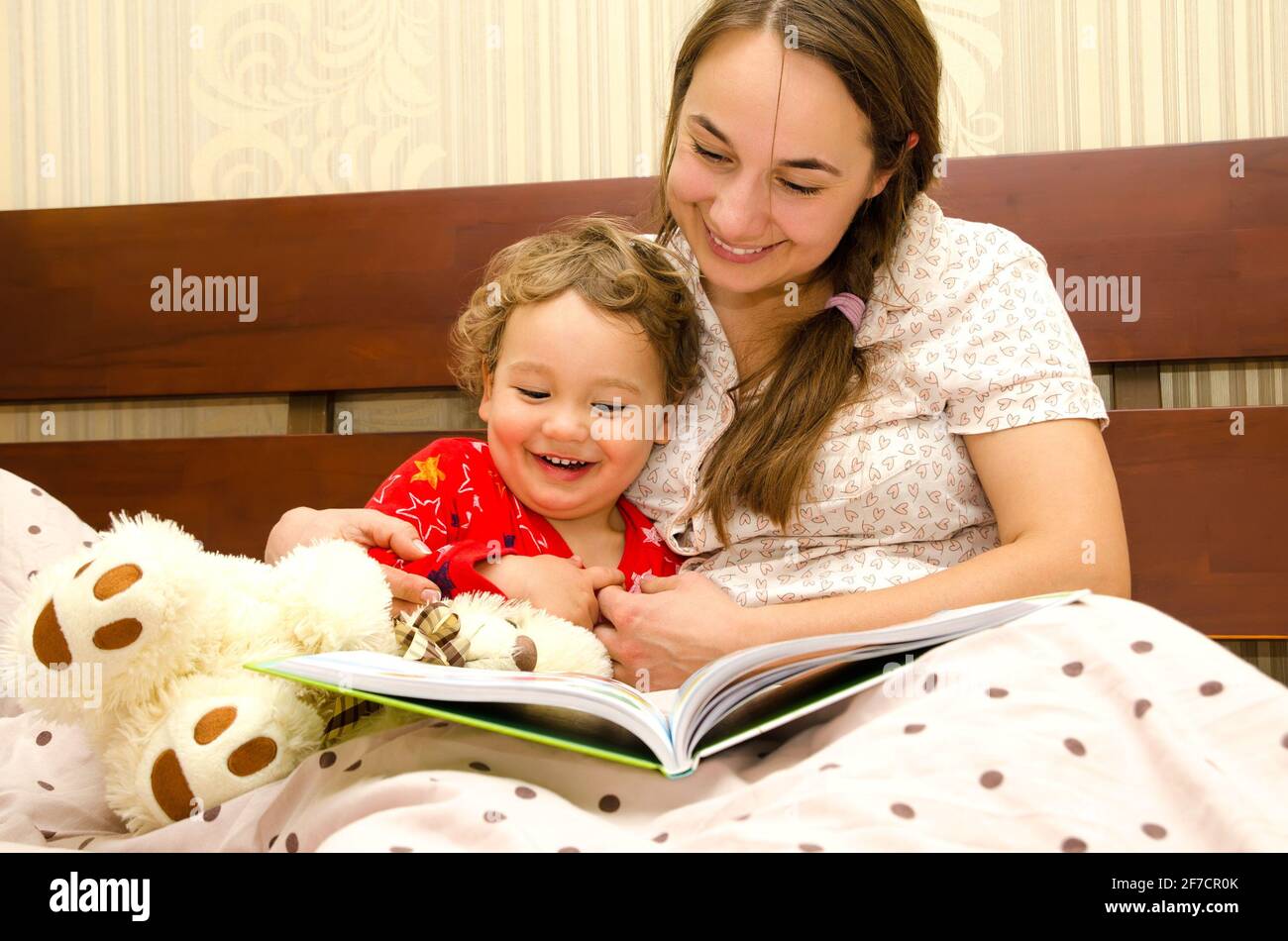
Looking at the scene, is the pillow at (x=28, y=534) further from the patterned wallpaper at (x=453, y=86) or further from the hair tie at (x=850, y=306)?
the hair tie at (x=850, y=306)

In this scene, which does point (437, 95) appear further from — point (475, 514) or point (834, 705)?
point (834, 705)

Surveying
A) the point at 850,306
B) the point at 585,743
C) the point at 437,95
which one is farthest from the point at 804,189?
the point at 437,95

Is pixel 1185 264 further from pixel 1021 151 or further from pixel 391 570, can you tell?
pixel 391 570

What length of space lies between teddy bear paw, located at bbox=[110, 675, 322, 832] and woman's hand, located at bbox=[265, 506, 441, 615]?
198 mm

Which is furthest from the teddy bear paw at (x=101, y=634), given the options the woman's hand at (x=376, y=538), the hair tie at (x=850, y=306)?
the hair tie at (x=850, y=306)

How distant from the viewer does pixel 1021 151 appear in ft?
5.65

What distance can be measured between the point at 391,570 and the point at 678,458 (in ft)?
1.37

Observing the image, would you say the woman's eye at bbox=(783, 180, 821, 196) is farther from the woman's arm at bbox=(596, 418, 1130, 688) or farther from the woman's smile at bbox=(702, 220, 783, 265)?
the woman's arm at bbox=(596, 418, 1130, 688)

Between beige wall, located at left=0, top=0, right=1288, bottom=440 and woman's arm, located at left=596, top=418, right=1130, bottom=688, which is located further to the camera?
beige wall, located at left=0, top=0, right=1288, bottom=440

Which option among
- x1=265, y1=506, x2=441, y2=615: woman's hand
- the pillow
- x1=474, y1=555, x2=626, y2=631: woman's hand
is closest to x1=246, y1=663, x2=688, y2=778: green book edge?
x1=265, y1=506, x2=441, y2=615: woman's hand

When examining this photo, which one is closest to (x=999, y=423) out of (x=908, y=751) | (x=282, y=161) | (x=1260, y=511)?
(x=908, y=751)

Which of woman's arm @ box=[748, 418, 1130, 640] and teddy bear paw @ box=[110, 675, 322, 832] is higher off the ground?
woman's arm @ box=[748, 418, 1130, 640]

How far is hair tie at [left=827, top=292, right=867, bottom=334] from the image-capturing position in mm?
1238

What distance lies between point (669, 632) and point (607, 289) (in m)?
0.45
